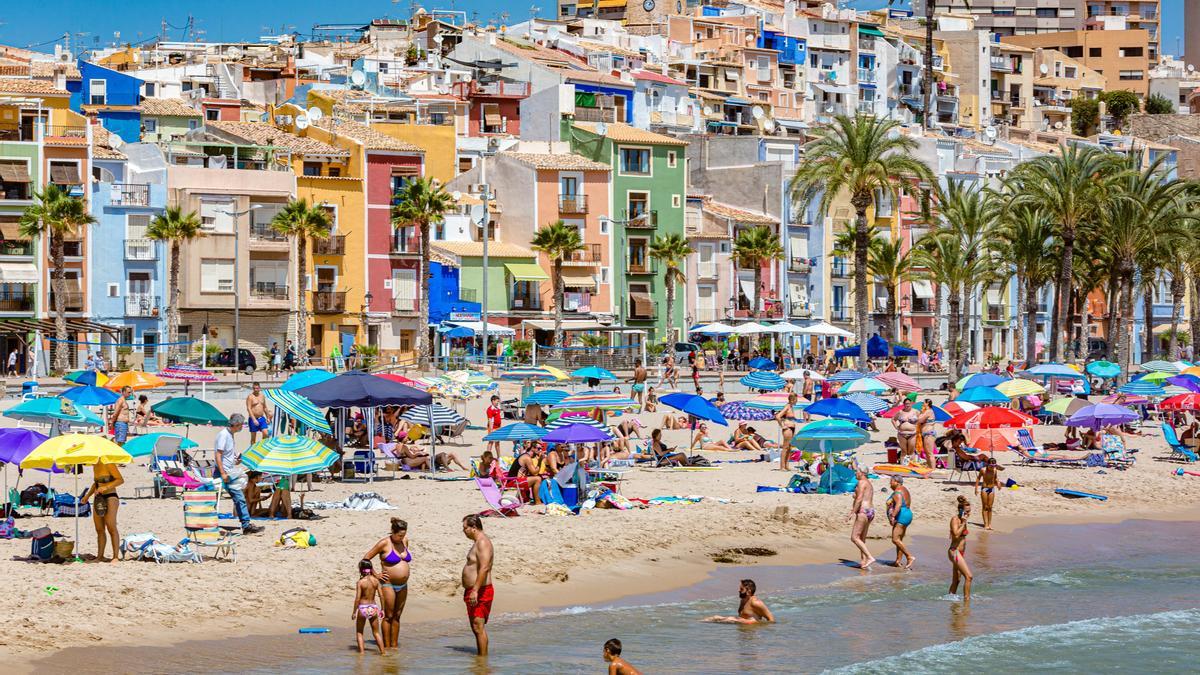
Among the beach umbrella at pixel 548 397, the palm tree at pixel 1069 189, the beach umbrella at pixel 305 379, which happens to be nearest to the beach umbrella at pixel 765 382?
the beach umbrella at pixel 548 397

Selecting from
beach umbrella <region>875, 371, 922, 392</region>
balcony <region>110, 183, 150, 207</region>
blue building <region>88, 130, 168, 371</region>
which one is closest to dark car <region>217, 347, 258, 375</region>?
blue building <region>88, 130, 168, 371</region>

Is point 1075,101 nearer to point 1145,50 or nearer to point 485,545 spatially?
point 1145,50

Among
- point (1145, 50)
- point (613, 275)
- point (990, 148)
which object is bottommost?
point (613, 275)

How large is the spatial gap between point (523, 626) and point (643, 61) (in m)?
85.6

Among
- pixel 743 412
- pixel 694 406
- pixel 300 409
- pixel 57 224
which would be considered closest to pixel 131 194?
pixel 57 224

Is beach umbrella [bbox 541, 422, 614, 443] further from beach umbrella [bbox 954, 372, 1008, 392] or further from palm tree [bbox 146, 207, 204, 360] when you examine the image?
palm tree [bbox 146, 207, 204, 360]

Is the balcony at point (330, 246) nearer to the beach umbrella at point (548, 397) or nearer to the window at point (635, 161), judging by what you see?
the window at point (635, 161)

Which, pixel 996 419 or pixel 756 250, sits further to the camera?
pixel 756 250

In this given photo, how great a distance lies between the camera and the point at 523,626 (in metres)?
19.2

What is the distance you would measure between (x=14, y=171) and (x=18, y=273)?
3.72m

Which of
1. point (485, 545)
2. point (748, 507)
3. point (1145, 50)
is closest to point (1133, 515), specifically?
point (748, 507)

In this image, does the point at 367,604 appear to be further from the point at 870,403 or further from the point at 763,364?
the point at 763,364

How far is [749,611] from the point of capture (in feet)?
64.3

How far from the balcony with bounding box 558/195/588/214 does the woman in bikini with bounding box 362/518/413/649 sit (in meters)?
59.0
